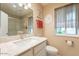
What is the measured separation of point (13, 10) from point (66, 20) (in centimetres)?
87

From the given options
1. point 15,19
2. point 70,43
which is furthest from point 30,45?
point 70,43

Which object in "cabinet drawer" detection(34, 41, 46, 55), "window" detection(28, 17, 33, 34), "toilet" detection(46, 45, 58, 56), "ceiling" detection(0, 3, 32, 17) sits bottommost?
"toilet" detection(46, 45, 58, 56)

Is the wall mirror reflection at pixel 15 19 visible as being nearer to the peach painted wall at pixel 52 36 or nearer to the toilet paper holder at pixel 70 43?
the peach painted wall at pixel 52 36

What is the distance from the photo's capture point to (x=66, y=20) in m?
1.71

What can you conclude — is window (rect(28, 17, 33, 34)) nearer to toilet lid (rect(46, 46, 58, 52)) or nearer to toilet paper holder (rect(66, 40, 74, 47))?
toilet lid (rect(46, 46, 58, 52))

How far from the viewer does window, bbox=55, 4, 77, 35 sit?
1691mm

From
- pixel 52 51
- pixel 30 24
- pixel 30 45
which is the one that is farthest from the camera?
pixel 30 24

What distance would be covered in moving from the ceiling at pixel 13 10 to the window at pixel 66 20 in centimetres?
51

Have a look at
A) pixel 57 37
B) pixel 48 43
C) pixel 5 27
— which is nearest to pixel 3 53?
pixel 5 27

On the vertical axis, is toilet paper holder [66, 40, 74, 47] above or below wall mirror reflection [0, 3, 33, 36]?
below

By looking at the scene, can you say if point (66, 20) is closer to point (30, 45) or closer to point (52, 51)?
point (52, 51)

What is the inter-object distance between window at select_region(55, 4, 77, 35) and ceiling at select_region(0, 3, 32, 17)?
512 millimetres

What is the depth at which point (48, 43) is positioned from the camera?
176 cm

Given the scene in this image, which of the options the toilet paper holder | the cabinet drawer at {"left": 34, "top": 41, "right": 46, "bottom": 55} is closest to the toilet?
the cabinet drawer at {"left": 34, "top": 41, "right": 46, "bottom": 55}
